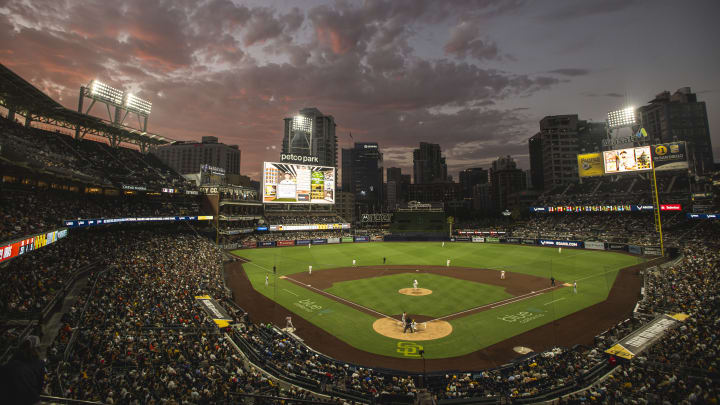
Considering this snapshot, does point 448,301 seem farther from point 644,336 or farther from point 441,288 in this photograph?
point 644,336

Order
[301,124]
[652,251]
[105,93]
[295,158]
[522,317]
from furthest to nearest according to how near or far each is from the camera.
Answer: [301,124] → [295,158] → [652,251] → [105,93] → [522,317]

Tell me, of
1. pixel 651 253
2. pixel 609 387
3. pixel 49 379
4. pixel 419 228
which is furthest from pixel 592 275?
pixel 419 228

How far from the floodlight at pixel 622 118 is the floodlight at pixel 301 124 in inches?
2547

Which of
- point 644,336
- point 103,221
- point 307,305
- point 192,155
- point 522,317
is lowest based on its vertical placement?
point 522,317

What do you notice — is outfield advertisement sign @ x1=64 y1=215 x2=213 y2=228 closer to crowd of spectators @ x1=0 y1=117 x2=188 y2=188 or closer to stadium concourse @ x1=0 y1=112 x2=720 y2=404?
stadium concourse @ x1=0 y1=112 x2=720 y2=404

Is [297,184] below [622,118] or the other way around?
below

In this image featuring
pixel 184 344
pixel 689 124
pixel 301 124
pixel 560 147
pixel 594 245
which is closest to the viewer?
pixel 184 344

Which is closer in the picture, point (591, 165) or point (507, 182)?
point (591, 165)

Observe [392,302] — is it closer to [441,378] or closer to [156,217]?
[441,378]

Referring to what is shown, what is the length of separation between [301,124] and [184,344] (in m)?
70.6

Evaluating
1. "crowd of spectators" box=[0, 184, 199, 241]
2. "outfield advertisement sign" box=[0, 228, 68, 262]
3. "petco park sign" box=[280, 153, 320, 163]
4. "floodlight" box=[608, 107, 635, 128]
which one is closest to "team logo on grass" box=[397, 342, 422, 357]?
"outfield advertisement sign" box=[0, 228, 68, 262]

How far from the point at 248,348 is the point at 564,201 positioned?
76.3m

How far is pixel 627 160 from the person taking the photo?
59156mm

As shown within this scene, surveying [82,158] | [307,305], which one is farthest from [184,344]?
[82,158]
